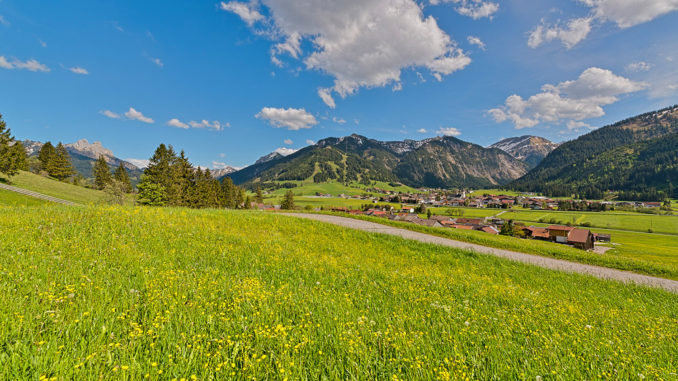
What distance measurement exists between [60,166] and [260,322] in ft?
382

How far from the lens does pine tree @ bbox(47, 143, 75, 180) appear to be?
76956 mm

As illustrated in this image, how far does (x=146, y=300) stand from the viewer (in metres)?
4.26

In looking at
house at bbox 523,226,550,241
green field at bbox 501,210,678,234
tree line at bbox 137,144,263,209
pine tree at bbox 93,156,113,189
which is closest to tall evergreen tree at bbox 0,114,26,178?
tree line at bbox 137,144,263,209

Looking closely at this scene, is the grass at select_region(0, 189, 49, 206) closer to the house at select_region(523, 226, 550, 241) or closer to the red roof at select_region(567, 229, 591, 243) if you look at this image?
the red roof at select_region(567, 229, 591, 243)

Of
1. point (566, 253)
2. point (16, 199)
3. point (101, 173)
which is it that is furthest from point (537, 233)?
point (101, 173)

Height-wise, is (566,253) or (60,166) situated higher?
(60,166)

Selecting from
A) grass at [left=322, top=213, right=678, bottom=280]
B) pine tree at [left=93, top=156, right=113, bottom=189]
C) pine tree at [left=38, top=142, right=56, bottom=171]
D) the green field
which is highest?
pine tree at [left=38, top=142, right=56, bottom=171]

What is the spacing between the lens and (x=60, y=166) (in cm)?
7875

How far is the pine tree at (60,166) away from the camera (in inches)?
3030

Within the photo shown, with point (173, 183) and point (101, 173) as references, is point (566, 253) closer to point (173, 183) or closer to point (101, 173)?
point (173, 183)

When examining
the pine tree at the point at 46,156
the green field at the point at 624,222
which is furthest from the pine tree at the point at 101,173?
the green field at the point at 624,222

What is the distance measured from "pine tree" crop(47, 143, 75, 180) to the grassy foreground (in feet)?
342

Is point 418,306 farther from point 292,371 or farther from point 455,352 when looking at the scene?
point 292,371

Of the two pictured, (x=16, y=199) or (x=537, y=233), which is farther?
(x=537, y=233)
